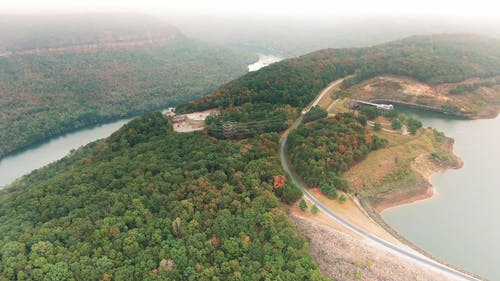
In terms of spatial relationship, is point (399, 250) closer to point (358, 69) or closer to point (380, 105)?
point (380, 105)

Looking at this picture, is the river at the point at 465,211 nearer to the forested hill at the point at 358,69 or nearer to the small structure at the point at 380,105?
the small structure at the point at 380,105

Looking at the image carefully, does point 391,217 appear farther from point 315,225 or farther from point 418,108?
point 418,108

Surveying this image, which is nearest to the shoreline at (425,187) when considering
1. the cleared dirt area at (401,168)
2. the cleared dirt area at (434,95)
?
the cleared dirt area at (401,168)

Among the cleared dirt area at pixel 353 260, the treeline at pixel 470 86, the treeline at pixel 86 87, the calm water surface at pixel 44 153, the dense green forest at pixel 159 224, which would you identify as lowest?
the calm water surface at pixel 44 153

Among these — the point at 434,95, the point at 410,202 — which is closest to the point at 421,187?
the point at 410,202

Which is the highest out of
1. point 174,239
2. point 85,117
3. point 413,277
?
point 174,239

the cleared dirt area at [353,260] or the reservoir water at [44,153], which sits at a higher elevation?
the cleared dirt area at [353,260]

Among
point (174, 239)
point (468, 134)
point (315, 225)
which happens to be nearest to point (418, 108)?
point (468, 134)
